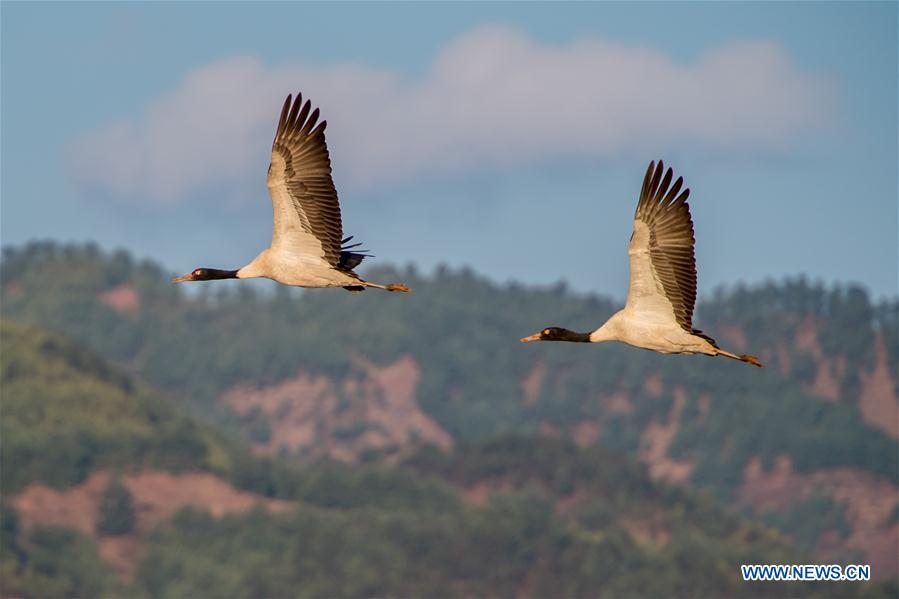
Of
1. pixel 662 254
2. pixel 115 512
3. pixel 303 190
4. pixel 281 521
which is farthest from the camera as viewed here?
pixel 281 521

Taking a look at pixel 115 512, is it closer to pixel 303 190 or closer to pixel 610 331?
pixel 303 190

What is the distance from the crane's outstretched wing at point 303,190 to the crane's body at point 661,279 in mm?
4475

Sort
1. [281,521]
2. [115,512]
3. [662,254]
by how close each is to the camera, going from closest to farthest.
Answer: [662,254] < [115,512] < [281,521]

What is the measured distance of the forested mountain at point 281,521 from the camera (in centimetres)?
11088

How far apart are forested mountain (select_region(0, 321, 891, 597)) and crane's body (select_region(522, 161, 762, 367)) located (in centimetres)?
7751

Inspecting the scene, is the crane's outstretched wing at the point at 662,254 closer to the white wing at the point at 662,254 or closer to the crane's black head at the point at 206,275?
the white wing at the point at 662,254

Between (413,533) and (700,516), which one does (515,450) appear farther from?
(413,533)

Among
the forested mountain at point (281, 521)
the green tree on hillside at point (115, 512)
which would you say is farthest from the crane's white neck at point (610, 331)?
the green tree on hillside at point (115, 512)

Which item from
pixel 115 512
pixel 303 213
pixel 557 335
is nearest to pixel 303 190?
pixel 303 213

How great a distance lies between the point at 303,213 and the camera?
30984 millimetres

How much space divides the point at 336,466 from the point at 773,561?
121 feet

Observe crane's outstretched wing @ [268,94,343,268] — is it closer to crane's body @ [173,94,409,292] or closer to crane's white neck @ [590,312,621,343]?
crane's body @ [173,94,409,292]

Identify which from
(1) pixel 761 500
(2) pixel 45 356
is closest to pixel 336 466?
(2) pixel 45 356

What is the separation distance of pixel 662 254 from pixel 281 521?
299 feet
